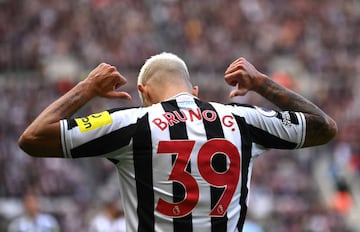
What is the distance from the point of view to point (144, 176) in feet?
18.1

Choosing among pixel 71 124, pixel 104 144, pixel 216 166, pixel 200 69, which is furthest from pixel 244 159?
pixel 200 69

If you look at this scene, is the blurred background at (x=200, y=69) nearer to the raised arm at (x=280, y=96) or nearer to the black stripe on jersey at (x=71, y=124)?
the raised arm at (x=280, y=96)

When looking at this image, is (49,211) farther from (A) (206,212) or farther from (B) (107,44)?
(A) (206,212)

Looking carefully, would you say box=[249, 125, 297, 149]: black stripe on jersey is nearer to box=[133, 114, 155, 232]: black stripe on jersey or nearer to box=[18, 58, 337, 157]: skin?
box=[18, 58, 337, 157]: skin

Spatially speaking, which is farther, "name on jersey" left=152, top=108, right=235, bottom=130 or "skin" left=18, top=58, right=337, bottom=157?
"name on jersey" left=152, top=108, right=235, bottom=130

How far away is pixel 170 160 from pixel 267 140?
1.87ft

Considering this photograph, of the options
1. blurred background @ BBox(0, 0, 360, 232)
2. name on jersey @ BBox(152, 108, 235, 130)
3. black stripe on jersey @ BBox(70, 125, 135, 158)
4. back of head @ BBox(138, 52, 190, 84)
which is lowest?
blurred background @ BBox(0, 0, 360, 232)

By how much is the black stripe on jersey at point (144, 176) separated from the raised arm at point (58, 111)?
0.27m

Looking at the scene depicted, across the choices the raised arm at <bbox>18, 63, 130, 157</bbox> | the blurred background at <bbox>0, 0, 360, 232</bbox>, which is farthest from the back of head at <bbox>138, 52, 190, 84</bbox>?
the blurred background at <bbox>0, 0, 360, 232</bbox>

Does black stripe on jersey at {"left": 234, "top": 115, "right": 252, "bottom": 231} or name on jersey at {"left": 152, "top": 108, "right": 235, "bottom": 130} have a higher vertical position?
name on jersey at {"left": 152, "top": 108, "right": 235, "bottom": 130}

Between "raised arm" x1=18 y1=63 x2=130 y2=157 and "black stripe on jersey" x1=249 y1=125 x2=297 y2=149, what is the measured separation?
0.68 meters

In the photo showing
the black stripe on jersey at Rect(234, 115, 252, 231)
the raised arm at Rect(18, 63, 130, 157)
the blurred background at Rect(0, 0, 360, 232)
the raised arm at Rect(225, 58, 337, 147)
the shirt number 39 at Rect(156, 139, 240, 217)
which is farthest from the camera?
the blurred background at Rect(0, 0, 360, 232)

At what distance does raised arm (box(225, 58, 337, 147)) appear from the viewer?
5.78 metres

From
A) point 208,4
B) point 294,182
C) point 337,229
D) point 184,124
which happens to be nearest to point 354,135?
point 294,182
